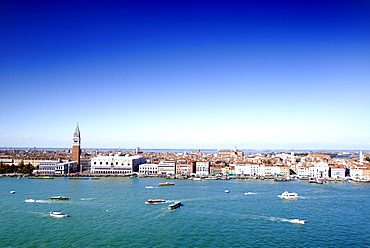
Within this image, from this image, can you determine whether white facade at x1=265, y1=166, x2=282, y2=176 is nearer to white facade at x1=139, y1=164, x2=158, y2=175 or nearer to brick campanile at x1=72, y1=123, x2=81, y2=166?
white facade at x1=139, y1=164, x2=158, y2=175

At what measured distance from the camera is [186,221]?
992 centimetres

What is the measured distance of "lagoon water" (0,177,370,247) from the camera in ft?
26.7

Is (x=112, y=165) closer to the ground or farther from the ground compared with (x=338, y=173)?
farther from the ground

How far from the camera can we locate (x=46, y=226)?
9.16m

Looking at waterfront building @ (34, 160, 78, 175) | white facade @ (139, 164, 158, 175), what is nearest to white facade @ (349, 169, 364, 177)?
white facade @ (139, 164, 158, 175)

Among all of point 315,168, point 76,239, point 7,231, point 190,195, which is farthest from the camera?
point 315,168

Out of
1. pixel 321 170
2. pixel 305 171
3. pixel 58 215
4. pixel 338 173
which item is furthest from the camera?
pixel 305 171

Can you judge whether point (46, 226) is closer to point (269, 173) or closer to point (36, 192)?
point (36, 192)

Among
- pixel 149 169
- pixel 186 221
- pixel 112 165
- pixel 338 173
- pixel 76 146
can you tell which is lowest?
pixel 186 221

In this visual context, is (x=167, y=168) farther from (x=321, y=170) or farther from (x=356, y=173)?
(x=356, y=173)

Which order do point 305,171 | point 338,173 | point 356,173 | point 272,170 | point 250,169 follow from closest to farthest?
point 356,173 → point 338,173 → point 305,171 → point 272,170 → point 250,169

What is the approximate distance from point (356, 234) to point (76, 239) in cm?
813

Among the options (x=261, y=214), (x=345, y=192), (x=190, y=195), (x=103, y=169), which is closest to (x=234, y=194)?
(x=190, y=195)

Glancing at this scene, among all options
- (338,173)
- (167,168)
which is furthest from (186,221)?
(338,173)
